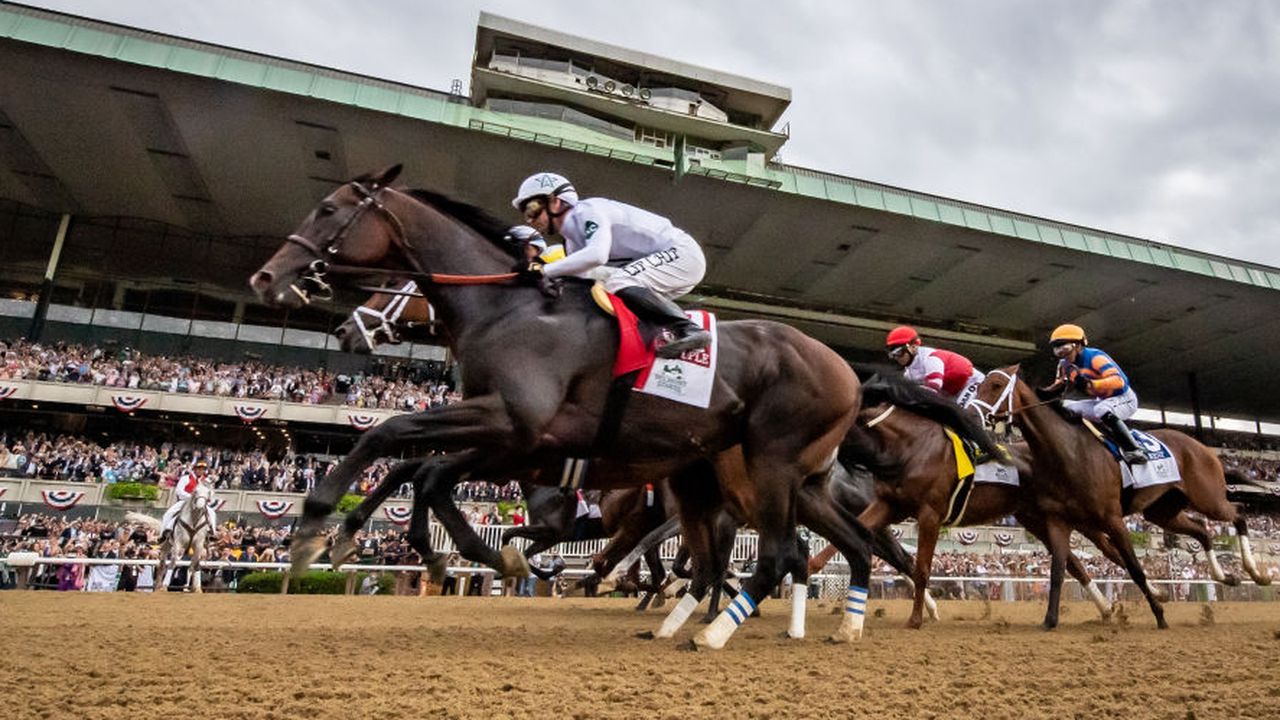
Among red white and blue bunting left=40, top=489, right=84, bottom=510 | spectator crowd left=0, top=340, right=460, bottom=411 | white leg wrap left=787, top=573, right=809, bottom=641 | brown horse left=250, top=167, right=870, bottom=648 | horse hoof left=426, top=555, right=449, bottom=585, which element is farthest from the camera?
spectator crowd left=0, top=340, right=460, bottom=411

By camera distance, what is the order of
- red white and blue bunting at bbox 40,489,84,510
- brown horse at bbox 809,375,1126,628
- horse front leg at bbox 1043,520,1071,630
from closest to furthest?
horse front leg at bbox 1043,520,1071,630 → brown horse at bbox 809,375,1126,628 → red white and blue bunting at bbox 40,489,84,510

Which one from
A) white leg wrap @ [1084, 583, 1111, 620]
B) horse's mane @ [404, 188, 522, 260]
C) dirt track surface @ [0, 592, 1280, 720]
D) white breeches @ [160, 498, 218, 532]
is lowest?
dirt track surface @ [0, 592, 1280, 720]

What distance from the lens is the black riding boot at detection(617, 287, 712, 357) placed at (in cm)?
441

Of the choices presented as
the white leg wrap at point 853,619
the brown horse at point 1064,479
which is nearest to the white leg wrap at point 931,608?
the brown horse at point 1064,479

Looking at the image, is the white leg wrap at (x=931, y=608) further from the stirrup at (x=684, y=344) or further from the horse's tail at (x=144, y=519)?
the horse's tail at (x=144, y=519)

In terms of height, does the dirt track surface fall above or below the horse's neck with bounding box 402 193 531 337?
below

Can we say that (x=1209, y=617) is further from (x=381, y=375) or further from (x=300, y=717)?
(x=381, y=375)

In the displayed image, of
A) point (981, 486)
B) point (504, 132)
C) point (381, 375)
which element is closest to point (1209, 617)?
point (981, 486)

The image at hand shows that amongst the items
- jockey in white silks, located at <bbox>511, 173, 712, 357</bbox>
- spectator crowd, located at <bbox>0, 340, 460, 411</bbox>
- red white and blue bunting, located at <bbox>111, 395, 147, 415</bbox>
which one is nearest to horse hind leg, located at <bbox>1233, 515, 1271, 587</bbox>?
jockey in white silks, located at <bbox>511, 173, 712, 357</bbox>

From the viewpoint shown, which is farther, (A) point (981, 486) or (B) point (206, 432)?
(B) point (206, 432)

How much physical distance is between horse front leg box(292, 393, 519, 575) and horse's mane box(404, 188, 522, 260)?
125cm

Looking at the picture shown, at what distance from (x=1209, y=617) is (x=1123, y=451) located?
7.73ft

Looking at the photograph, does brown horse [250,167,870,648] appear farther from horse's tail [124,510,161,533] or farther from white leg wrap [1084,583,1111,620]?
horse's tail [124,510,161,533]

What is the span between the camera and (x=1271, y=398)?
1853 inches
